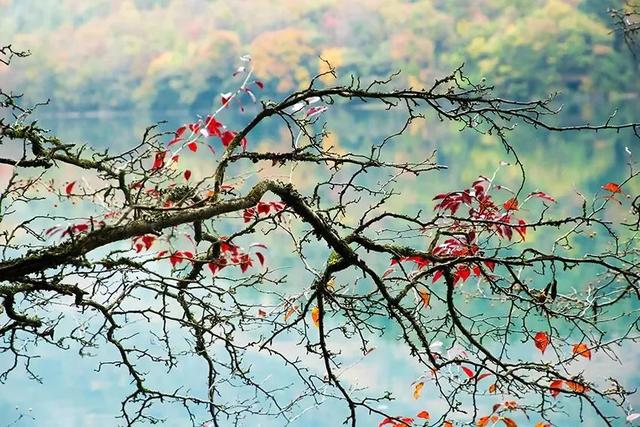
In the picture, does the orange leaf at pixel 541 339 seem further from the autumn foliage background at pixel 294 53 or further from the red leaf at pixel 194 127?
the autumn foliage background at pixel 294 53

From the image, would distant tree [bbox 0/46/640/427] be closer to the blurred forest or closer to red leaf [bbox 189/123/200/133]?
red leaf [bbox 189/123/200/133]

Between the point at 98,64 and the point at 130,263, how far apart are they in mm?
21591

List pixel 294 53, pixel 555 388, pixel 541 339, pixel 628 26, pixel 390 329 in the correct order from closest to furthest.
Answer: pixel 555 388 → pixel 541 339 → pixel 628 26 → pixel 390 329 → pixel 294 53

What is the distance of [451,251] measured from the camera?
1.94m

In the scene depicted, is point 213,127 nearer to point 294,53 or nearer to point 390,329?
point 390,329

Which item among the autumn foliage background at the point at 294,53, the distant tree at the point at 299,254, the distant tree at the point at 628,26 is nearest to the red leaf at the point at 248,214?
the distant tree at the point at 299,254

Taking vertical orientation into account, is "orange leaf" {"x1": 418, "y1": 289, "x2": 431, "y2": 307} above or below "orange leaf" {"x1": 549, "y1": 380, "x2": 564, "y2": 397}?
above

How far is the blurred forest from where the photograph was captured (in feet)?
68.5

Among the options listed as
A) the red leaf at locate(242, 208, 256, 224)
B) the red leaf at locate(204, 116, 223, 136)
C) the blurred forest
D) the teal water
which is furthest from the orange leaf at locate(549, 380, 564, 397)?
the blurred forest

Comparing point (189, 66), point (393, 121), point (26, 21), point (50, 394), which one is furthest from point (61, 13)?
point (50, 394)

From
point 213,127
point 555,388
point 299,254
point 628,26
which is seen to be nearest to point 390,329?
point 628,26

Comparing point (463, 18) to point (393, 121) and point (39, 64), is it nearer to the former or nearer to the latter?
point (393, 121)

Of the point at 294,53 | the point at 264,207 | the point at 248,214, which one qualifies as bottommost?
the point at 248,214

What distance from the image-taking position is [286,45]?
21453mm
